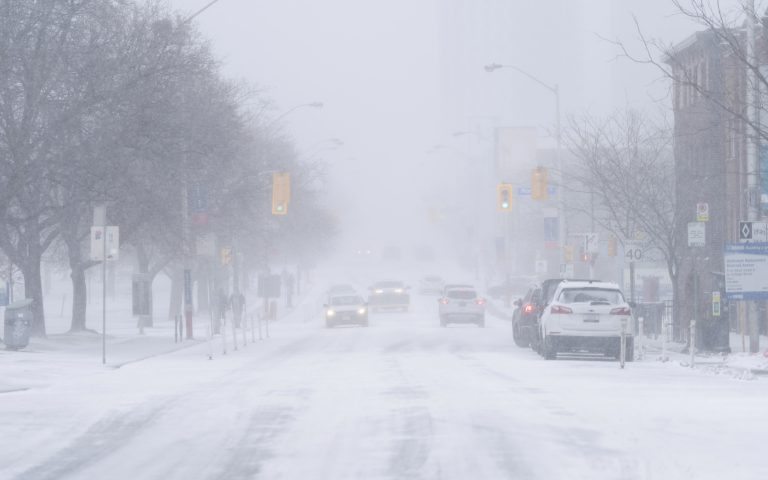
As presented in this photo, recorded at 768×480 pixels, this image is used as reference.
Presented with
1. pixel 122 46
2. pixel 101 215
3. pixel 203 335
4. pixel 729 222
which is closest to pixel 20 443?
pixel 101 215

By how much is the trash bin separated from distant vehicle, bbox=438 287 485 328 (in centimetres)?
2524

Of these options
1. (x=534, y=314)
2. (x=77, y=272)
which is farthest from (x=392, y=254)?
(x=534, y=314)

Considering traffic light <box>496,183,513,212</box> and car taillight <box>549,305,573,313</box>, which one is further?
traffic light <box>496,183,513,212</box>

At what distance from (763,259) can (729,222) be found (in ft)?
67.8

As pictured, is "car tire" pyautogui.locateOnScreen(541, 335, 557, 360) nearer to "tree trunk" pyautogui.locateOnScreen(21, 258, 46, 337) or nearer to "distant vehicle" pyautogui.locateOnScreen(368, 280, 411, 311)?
"tree trunk" pyautogui.locateOnScreen(21, 258, 46, 337)

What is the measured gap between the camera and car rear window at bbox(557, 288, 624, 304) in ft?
92.3

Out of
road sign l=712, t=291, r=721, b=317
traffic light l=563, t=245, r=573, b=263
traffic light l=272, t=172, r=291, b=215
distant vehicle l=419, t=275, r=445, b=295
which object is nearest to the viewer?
road sign l=712, t=291, r=721, b=317

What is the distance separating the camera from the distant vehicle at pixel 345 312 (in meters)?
52.8

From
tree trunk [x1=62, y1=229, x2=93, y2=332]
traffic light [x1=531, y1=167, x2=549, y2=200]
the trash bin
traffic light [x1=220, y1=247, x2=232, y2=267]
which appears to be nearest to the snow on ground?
the trash bin

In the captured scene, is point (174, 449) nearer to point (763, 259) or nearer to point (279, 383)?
point (279, 383)

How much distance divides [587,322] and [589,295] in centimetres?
69

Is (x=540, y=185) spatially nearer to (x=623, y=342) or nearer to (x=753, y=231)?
(x=753, y=231)

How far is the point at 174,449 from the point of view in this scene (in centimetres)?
1342

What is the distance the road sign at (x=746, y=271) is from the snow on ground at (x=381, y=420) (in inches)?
76.1
